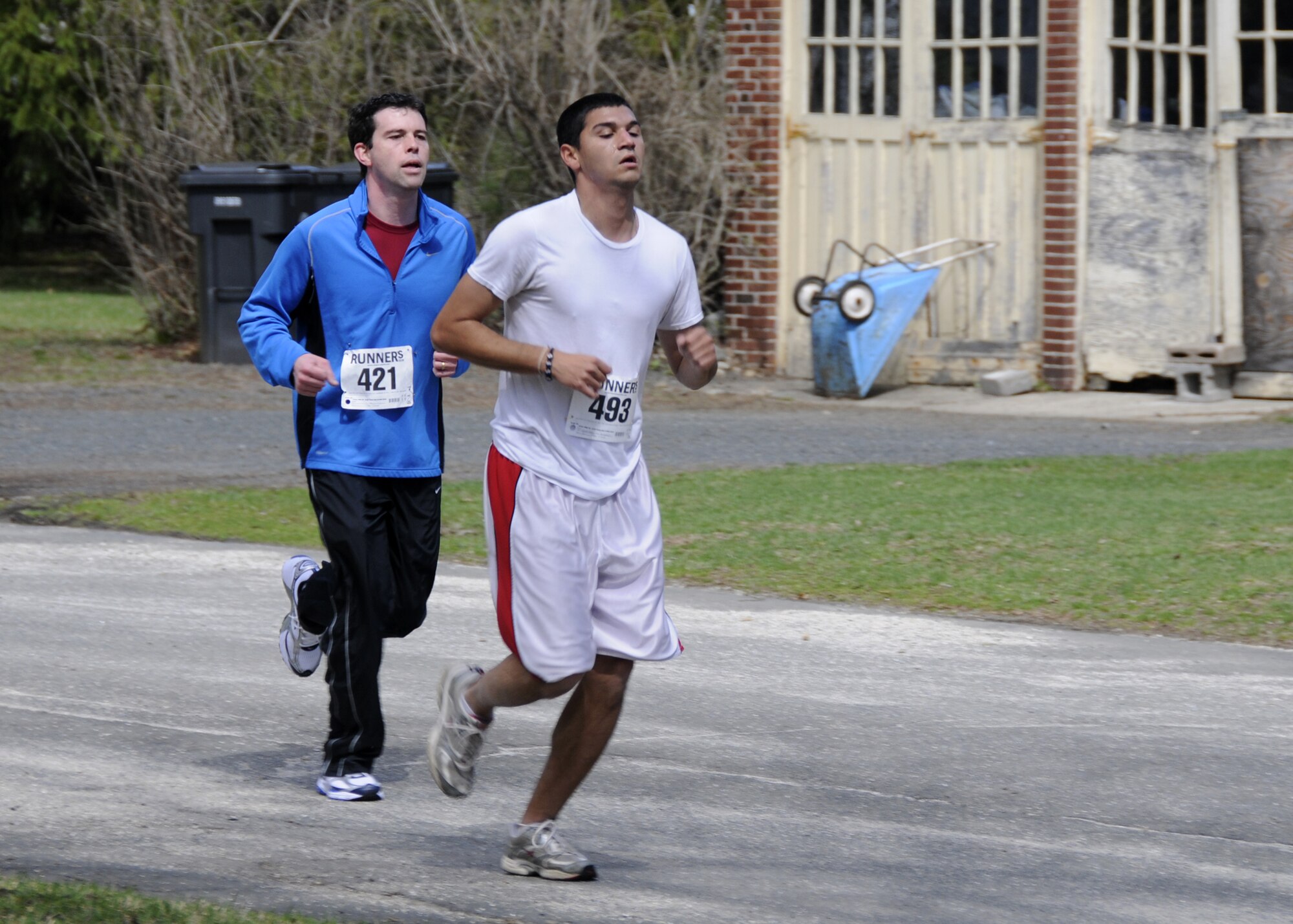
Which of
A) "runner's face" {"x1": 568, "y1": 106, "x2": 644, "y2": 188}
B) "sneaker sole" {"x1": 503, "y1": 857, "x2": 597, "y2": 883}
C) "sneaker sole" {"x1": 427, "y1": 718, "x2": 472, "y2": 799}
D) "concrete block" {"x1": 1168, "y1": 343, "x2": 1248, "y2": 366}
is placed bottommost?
"sneaker sole" {"x1": 503, "y1": 857, "x2": 597, "y2": 883}

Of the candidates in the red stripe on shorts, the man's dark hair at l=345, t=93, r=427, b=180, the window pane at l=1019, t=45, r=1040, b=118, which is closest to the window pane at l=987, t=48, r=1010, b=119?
the window pane at l=1019, t=45, r=1040, b=118

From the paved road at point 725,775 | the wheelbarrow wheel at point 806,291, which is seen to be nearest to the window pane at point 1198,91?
the wheelbarrow wheel at point 806,291

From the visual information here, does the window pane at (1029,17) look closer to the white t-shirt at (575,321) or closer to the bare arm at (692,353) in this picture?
the bare arm at (692,353)

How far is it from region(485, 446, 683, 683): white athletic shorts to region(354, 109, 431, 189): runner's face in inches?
41.0

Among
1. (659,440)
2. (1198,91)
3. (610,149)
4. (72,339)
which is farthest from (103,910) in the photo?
(72,339)

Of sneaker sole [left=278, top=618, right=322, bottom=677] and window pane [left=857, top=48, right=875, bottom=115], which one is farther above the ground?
window pane [left=857, top=48, right=875, bottom=115]

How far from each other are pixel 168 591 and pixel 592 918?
4.31 metres

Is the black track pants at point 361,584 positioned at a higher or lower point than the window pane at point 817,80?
lower

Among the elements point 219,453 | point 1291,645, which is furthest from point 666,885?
point 219,453

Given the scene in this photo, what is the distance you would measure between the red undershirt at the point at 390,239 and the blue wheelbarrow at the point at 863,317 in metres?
9.64

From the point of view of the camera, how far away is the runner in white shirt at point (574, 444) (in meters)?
4.59

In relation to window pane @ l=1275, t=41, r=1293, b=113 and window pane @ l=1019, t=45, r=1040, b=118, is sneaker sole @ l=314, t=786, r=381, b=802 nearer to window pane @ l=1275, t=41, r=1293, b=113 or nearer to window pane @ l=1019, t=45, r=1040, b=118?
window pane @ l=1019, t=45, r=1040, b=118

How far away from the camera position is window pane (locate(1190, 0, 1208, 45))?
50.4 feet

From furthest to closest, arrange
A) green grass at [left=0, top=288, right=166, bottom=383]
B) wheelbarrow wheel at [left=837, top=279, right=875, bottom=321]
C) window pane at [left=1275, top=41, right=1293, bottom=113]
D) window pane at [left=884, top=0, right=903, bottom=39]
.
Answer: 1. green grass at [left=0, top=288, right=166, bottom=383]
2. window pane at [left=884, top=0, right=903, bottom=39]
3. window pane at [left=1275, top=41, right=1293, bottom=113]
4. wheelbarrow wheel at [left=837, top=279, right=875, bottom=321]
